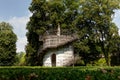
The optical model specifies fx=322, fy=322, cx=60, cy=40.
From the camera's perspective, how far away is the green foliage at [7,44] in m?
65.8

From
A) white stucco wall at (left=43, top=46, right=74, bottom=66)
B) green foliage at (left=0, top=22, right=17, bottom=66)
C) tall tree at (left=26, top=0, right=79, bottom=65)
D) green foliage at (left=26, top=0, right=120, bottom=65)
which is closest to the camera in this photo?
white stucco wall at (left=43, top=46, right=74, bottom=66)

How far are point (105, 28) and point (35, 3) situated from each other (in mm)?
11839

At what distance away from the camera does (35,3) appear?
51.6 meters

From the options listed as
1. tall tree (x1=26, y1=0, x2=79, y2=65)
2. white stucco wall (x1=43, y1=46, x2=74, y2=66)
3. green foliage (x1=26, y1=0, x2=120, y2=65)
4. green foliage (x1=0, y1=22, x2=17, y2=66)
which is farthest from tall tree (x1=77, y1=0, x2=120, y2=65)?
green foliage (x1=0, y1=22, x2=17, y2=66)

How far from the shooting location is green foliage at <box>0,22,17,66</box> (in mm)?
65812

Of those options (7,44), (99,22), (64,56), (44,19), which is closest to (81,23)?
(99,22)

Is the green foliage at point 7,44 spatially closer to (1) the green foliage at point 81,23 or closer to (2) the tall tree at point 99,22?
(1) the green foliage at point 81,23

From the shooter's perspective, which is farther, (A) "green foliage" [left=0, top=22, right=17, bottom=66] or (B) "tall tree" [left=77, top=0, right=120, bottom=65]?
(A) "green foliage" [left=0, top=22, right=17, bottom=66]

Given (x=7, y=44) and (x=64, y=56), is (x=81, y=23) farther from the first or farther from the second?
(x=7, y=44)

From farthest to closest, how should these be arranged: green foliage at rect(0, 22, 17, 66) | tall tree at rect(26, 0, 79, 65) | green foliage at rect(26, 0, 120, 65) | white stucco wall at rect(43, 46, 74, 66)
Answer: green foliage at rect(0, 22, 17, 66) → tall tree at rect(26, 0, 79, 65) → green foliage at rect(26, 0, 120, 65) → white stucco wall at rect(43, 46, 74, 66)

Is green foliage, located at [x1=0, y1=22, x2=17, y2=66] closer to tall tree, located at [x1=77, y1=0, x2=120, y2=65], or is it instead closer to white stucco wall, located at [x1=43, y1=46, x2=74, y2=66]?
tall tree, located at [x1=77, y1=0, x2=120, y2=65]

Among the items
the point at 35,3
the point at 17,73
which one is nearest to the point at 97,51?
the point at 35,3

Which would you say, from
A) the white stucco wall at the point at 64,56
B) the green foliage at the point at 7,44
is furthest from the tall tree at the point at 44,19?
the green foliage at the point at 7,44

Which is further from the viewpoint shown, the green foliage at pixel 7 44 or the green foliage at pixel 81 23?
the green foliage at pixel 7 44
